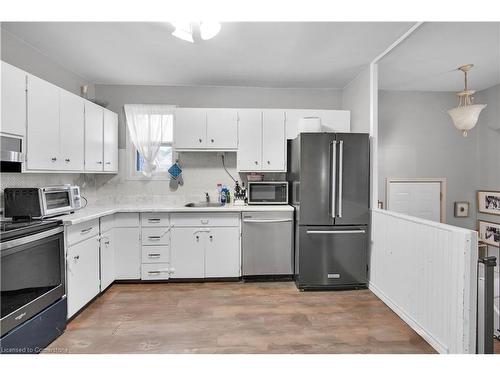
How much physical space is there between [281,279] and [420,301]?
60.0 inches

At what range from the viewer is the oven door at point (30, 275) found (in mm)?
1714

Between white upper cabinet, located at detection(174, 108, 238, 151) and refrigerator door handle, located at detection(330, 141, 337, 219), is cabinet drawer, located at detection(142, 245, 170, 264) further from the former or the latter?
refrigerator door handle, located at detection(330, 141, 337, 219)

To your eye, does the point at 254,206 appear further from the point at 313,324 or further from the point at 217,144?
the point at 313,324

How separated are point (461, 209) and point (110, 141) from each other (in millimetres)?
5105

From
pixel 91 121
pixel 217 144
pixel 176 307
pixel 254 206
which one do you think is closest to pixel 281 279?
pixel 254 206

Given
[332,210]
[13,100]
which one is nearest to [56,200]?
[13,100]

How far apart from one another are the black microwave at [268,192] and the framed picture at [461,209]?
2.70m

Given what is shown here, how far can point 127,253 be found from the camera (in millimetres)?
3199

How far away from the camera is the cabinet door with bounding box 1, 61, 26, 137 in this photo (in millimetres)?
1905

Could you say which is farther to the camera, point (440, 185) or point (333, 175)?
point (440, 185)

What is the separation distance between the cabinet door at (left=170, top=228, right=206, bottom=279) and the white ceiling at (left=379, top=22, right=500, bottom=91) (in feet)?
9.69

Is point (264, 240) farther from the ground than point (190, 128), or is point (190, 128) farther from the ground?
point (190, 128)

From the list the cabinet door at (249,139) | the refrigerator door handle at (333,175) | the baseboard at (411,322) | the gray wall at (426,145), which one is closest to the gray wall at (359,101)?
the refrigerator door handle at (333,175)

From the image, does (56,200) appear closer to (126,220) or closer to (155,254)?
(126,220)
